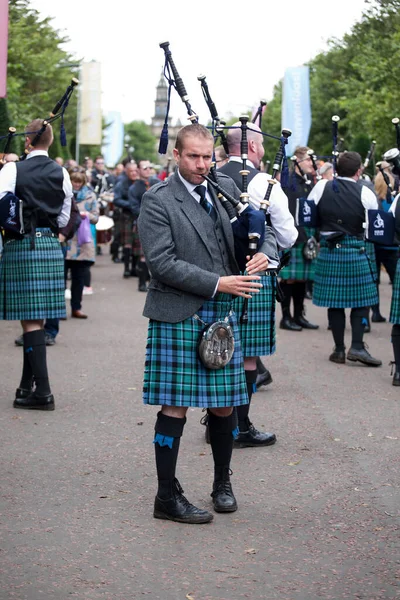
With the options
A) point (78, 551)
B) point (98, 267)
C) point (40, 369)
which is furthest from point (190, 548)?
point (98, 267)

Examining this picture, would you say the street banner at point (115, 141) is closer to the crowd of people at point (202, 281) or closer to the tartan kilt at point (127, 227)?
the tartan kilt at point (127, 227)

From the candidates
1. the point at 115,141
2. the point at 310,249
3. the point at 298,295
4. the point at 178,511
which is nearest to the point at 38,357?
the point at 178,511

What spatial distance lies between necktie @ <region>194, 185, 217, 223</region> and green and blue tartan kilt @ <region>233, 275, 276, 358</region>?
1730 millimetres

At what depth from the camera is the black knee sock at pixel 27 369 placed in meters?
7.73

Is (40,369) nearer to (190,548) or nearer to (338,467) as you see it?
(338,467)

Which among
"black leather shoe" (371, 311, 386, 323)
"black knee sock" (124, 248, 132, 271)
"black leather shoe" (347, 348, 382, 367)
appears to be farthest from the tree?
"black leather shoe" (347, 348, 382, 367)

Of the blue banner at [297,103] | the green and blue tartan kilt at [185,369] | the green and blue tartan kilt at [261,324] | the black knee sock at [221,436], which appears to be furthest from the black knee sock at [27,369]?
the blue banner at [297,103]

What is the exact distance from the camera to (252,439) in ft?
22.1

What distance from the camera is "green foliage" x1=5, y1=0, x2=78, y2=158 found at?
30219 millimetres

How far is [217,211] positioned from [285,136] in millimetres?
1093

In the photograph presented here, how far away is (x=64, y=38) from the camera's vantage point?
45.7m

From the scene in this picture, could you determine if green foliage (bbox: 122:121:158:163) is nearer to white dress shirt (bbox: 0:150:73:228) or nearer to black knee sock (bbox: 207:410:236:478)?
white dress shirt (bbox: 0:150:73:228)

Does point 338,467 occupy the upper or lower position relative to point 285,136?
lower

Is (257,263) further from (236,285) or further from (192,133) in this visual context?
(192,133)
